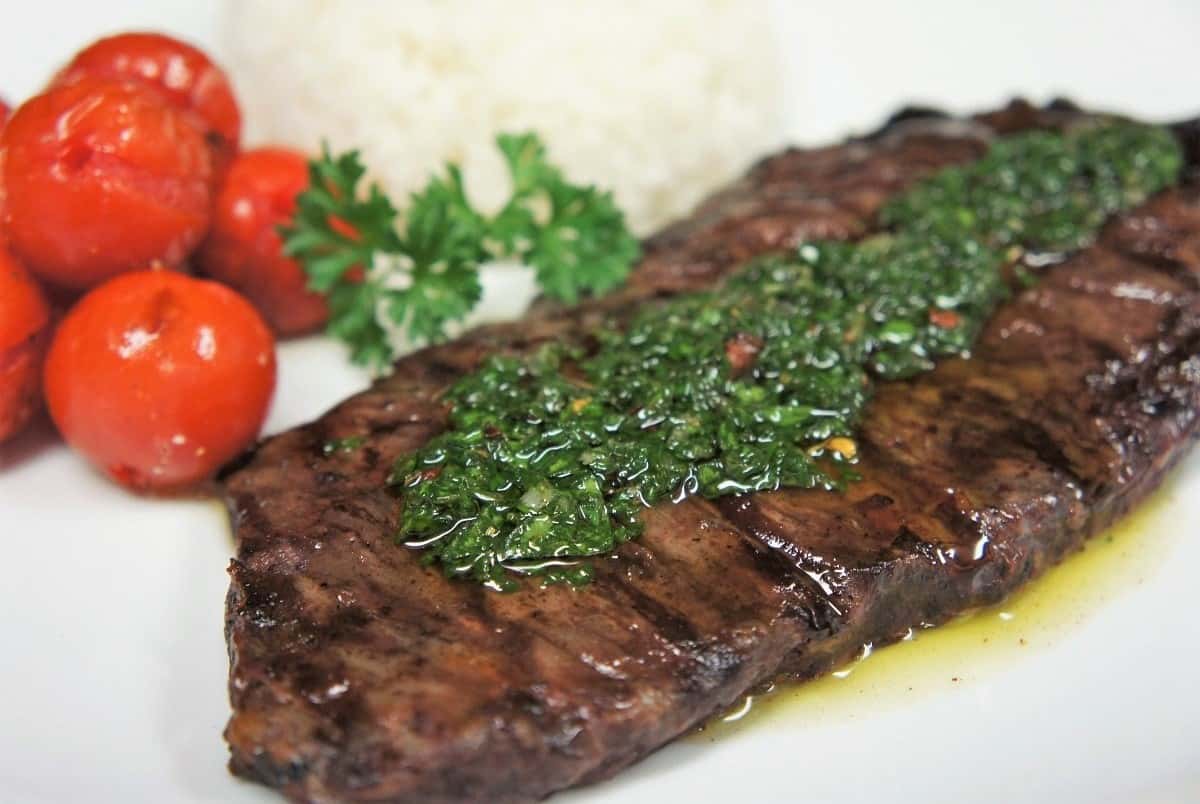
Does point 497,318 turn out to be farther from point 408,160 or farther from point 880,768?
point 880,768

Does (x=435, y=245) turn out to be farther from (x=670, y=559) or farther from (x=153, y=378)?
(x=670, y=559)

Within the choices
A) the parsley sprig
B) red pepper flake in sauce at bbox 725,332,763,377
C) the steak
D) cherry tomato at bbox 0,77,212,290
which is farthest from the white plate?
red pepper flake in sauce at bbox 725,332,763,377

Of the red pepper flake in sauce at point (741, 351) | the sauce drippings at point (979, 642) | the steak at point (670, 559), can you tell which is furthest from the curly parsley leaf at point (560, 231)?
the sauce drippings at point (979, 642)

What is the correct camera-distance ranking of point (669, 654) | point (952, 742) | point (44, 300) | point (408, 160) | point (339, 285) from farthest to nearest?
point (408, 160) < point (339, 285) < point (44, 300) < point (952, 742) < point (669, 654)

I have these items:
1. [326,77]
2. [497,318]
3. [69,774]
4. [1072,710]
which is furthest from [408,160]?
[1072,710]

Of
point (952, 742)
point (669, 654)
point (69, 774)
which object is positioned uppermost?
point (669, 654)

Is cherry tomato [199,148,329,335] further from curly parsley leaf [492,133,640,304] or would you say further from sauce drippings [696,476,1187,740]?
sauce drippings [696,476,1187,740]

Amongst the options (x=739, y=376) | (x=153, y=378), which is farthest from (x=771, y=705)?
(x=153, y=378)
